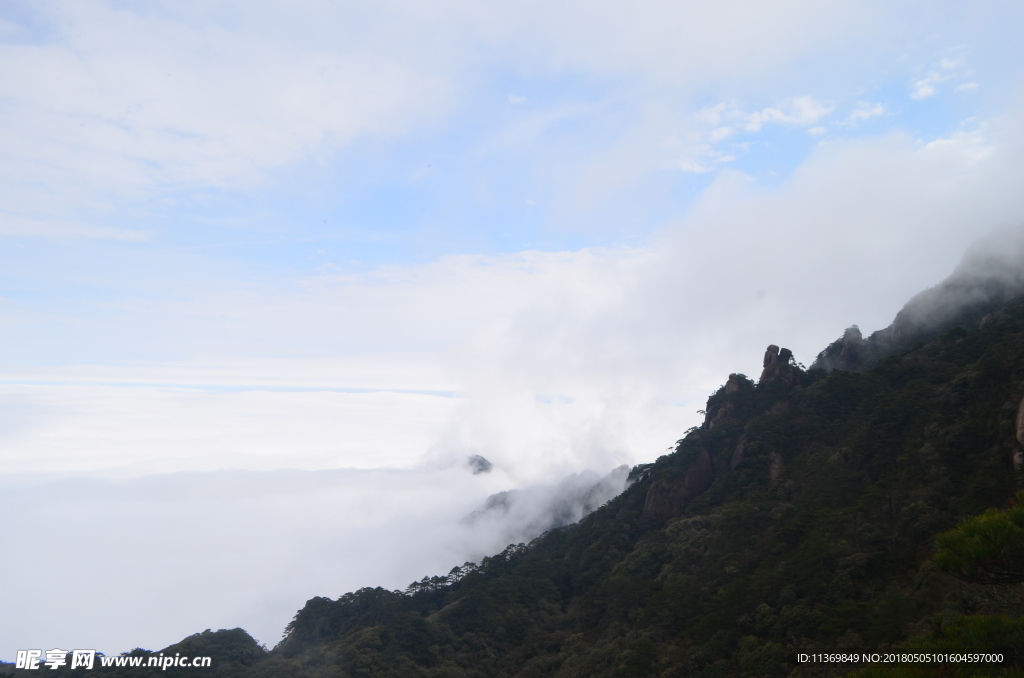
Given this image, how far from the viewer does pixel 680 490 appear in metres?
72.8

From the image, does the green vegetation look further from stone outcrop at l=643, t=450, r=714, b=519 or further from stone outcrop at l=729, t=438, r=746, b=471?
stone outcrop at l=729, t=438, r=746, b=471

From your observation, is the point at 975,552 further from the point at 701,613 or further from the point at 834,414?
the point at 834,414

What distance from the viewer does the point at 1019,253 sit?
76.2 meters

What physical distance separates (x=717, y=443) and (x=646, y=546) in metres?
19.6

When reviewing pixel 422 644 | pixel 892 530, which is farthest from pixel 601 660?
pixel 892 530

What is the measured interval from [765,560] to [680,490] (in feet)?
80.1

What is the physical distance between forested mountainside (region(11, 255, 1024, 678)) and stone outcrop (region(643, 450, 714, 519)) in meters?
0.26

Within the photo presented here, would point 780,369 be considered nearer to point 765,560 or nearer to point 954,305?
point 954,305

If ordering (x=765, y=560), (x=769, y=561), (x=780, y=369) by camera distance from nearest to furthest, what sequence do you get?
(x=769, y=561)
(x=765, y=560)
(x=780, y=369)

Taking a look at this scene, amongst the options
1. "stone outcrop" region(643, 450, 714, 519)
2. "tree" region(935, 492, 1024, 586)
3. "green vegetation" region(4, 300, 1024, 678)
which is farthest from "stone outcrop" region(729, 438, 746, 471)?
"tree" region(935, 492, 1024, 586)

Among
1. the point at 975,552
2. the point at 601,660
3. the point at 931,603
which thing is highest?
the point at 975,552

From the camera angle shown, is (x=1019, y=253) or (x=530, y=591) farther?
(x=1019, y=253)

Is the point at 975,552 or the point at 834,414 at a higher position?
the point at 834,414

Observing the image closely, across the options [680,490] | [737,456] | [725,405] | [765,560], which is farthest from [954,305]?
[765,560]
